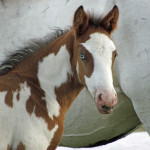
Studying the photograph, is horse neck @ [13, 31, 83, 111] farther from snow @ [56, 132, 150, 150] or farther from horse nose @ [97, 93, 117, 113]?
snow @ [56, 132, 150, 150]

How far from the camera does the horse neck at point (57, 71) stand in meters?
3.84

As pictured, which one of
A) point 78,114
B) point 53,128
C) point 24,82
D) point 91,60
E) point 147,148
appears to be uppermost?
point 91,60

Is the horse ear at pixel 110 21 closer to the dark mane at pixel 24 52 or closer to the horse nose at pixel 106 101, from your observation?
the dark mane at pixel 24 52

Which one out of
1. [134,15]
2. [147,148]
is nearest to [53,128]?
[134,15]

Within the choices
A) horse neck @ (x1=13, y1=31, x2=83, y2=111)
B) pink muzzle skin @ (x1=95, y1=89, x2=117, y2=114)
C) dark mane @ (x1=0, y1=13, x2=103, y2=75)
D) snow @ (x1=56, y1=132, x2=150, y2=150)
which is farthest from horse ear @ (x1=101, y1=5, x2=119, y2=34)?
snow @ (x1=56, y1=132, x2=150, y2=150)

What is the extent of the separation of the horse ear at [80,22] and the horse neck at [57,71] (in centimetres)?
13

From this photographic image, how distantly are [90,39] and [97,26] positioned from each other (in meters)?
0.20

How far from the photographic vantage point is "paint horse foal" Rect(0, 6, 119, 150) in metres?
3.53

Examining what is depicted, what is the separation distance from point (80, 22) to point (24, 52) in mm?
618

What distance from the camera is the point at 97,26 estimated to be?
3742mm

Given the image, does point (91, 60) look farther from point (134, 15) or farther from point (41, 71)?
point (134, 15)

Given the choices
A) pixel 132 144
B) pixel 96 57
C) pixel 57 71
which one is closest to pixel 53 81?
pixel 57 71

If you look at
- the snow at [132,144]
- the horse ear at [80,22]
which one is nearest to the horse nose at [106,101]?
the horse ear at [80,22]

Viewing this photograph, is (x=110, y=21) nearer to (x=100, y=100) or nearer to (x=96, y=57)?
(x=96, y=57)
